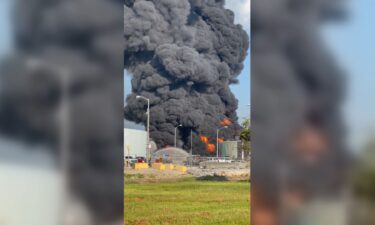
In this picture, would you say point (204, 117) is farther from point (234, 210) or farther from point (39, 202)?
point (39, 202)

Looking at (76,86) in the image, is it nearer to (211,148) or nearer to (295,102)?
(295,102)

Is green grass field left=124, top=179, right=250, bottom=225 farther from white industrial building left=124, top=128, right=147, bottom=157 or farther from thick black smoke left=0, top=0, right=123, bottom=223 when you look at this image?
white industrial building left=124, top=128, right=147, bottom=157

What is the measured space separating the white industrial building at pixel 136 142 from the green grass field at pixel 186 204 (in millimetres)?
4418

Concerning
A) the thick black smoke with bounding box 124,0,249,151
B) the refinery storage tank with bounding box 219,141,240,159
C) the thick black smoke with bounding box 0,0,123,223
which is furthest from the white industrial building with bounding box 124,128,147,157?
the thick black smoke with bounding box 0,0,123,223

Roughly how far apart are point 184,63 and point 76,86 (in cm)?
2046

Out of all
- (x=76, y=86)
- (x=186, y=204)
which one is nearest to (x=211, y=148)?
(x=186, y=204)

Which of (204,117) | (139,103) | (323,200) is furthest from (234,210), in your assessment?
(204,117)

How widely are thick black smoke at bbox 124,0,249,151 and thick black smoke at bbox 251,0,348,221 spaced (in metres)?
18.0

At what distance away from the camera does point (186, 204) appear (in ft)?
23.0

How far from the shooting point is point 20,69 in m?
1.50

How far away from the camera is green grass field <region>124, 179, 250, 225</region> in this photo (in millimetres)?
5831

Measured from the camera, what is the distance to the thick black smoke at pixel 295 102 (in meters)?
1.44

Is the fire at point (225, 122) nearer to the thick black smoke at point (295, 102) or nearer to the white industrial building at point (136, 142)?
the white industrial building at point (136, 142)

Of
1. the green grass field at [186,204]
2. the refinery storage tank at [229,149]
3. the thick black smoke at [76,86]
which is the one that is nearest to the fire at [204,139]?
the refinery storage tank at [229,149]
